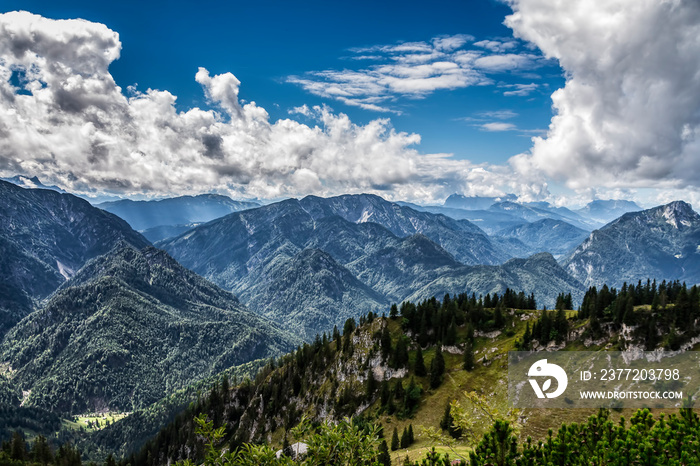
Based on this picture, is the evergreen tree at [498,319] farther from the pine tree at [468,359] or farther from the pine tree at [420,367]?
the pine tree at [420,367]

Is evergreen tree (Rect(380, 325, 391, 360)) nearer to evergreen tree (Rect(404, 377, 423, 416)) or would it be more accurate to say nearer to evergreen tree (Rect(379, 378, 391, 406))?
evergreen tree (Rect(379, 378, 391, 406))

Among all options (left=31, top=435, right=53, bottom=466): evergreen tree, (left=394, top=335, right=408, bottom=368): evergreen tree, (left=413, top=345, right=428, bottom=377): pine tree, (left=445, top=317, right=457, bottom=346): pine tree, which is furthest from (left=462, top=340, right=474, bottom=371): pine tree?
(left=31, top=435, right=53, bottom=466): evergreen tree

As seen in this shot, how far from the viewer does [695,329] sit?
308 feet

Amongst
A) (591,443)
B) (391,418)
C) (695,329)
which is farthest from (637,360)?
Answer: (591,443)

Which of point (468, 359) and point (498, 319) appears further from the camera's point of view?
point (498, 319)

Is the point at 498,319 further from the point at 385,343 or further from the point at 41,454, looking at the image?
the point at 41,454

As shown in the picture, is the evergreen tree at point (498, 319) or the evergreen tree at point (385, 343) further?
the evergreen tree at point (385, 343)

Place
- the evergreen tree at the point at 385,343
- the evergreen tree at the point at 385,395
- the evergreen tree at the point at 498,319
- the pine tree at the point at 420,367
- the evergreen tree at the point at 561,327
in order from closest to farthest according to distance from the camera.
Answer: the evergreen tree at the point at 561,327 → the evergreen tree at the point at 385,395 → the pine tree at the point at 420,367 → the evergreen tree at the point at 498,319 → the evergreen tree at the point at 385,343

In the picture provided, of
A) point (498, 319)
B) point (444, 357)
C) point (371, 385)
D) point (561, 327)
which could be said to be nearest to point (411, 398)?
point (444, 357)

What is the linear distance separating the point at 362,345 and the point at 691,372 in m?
115

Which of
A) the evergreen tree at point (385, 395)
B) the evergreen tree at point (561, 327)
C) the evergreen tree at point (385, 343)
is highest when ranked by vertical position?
the evergreen tree at point (561, 327)

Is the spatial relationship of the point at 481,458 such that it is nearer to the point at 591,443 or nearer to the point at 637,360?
the point at 591,443

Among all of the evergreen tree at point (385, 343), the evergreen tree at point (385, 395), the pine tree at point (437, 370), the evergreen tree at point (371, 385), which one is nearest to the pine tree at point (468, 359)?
the pine tree at point (437, 370)

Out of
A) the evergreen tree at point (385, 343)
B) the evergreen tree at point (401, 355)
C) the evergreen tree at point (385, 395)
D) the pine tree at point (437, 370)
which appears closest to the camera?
the pine tree at point (437, 370)
